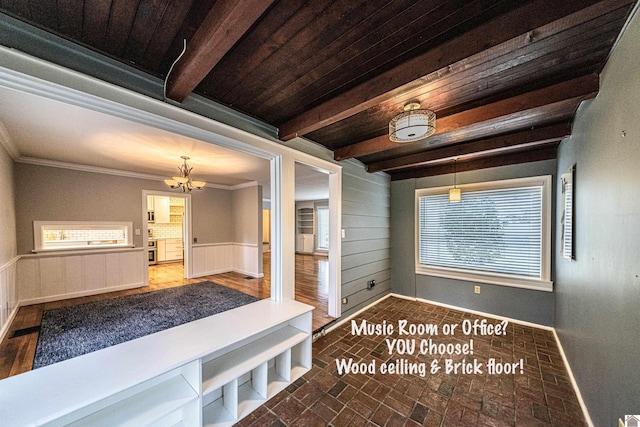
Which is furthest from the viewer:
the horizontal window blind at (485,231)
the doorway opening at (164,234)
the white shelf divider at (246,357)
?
the doorway opening at (164,234)

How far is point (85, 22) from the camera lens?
1.21m

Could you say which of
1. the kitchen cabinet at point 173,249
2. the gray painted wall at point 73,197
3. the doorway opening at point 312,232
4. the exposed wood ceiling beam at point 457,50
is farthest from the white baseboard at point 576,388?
the kitchen cabinet at point 173,249

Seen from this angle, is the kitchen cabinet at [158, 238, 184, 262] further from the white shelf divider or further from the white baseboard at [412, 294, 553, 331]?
the white baseboard at [412, 294, 553, 331]

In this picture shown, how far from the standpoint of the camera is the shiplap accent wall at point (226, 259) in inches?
226

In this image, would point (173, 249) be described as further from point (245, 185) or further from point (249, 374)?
point (249, 374)

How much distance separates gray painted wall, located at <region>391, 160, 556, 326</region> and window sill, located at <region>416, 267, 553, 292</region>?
6cm

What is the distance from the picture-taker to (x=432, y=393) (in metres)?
2.01

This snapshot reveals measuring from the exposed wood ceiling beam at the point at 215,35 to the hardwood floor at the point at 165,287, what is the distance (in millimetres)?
2878

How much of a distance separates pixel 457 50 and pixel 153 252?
879cm

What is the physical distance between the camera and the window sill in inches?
126

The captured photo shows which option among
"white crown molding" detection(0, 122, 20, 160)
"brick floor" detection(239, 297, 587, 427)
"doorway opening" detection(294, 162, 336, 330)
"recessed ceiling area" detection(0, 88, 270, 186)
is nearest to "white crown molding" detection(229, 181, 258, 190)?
"recessed ceiling area" detection(0, 88, 270, 186)

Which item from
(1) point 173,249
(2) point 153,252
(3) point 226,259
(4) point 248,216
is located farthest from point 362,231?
(2) point 153,252

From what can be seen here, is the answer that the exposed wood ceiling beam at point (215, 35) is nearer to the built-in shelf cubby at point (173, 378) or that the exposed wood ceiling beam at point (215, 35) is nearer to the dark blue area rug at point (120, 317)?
the built-in shelf cubby at point (173, 378)

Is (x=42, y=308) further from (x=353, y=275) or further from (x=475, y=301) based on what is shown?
(x=475, y=301)
